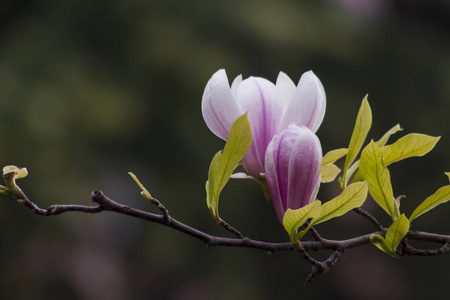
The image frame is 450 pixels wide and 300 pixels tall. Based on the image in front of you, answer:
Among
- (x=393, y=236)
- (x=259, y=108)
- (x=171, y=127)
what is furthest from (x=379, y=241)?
(x=171, y=127)

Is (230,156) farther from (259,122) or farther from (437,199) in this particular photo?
(437,199)

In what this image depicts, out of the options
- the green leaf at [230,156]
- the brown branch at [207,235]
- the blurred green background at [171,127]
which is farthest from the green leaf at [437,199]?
the blurred green background at [171,127]

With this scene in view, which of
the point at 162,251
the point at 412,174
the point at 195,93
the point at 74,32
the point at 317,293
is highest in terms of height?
the point at 74,32

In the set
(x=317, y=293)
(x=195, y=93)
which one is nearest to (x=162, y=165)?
(x=195, y=93)

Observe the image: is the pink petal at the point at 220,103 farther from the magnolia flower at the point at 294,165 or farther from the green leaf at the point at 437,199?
the green leaf at the point at 437,199

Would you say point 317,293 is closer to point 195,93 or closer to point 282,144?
point 195,93
